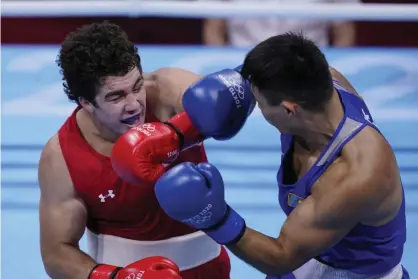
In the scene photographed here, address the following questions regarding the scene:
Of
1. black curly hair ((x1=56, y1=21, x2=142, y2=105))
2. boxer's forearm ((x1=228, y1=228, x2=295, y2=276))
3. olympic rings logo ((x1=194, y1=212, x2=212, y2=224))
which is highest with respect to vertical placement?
black curly hair ((x1=56, y1=21, x2=142, y2=105))

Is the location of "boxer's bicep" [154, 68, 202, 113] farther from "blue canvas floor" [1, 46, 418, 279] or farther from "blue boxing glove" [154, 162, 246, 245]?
"blue canvas floor" [1, 46, 418, 279]

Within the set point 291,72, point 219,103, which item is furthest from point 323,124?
point 219,103

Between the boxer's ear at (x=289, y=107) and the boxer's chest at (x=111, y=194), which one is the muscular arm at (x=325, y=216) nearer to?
the boxer's ear at (x=289, y=107)

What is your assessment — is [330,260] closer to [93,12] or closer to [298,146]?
[298,146]

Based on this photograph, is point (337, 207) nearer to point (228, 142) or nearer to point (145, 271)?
point (145, 271)

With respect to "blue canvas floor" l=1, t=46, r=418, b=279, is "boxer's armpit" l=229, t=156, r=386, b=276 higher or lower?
higher

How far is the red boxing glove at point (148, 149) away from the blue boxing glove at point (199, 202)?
6cm

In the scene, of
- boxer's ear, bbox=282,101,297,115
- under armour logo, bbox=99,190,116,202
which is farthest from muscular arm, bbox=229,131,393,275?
under armour logo, bbox=99,190,116,202

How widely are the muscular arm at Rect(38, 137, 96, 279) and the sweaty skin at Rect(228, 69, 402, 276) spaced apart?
1.44 ft

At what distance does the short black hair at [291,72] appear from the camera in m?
1.79

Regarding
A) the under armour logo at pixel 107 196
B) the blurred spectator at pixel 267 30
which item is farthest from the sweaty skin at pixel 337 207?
the blurred spectator at pixel 267 30

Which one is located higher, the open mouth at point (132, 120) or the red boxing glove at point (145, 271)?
the open mouth at point (132, 120)

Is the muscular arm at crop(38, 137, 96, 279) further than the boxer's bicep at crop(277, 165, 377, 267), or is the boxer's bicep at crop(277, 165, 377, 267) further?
the muscular arm at crop(38, 137, 96, 279)

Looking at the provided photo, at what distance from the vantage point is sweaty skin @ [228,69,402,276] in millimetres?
1777
